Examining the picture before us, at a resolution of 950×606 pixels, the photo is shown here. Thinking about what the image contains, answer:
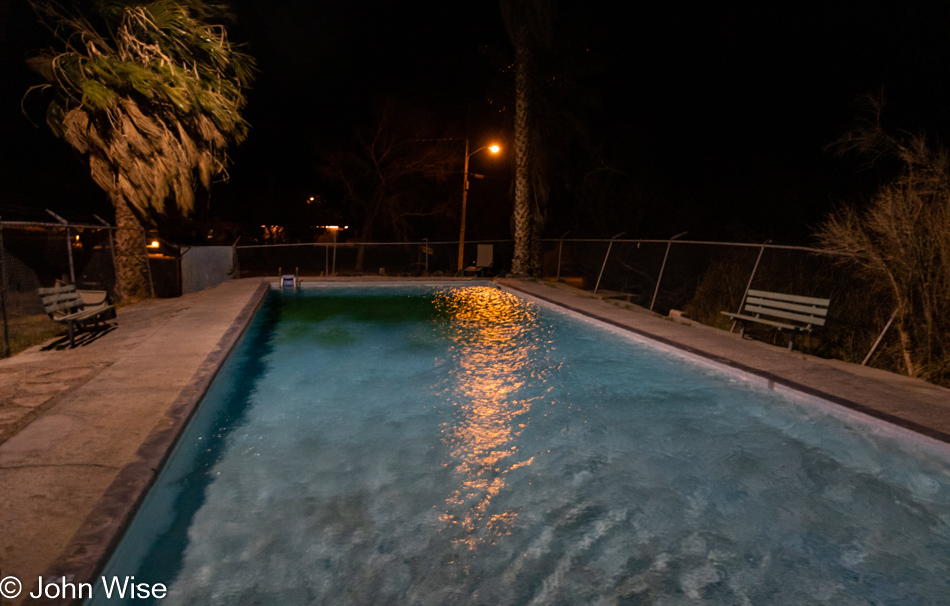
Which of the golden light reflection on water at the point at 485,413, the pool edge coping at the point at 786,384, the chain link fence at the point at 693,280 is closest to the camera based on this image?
the golden light reflection on water at the point at 485,413

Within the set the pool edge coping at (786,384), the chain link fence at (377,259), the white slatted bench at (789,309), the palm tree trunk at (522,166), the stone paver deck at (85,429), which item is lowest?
the chain link fence at (377,259)

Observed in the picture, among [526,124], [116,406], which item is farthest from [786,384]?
[526,124]

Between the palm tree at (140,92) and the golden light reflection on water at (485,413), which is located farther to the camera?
the palm tree at (140,92)

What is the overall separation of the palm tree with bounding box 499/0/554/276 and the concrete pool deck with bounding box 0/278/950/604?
10369 millimetres

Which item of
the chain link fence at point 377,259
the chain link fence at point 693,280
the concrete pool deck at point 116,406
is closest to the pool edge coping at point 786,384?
the concrete pool deck at point 116,406

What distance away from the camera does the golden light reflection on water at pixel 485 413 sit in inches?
173

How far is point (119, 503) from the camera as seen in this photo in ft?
12.0

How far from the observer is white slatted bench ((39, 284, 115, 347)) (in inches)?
326

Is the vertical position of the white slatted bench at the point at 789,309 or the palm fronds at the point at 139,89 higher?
the palm fronds at the point at 139,89

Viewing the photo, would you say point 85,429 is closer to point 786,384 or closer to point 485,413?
point 485,413

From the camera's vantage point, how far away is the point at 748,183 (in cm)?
2773

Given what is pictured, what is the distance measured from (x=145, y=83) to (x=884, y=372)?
14730mm

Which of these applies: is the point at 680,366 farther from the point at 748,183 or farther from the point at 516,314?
the point at 748,183

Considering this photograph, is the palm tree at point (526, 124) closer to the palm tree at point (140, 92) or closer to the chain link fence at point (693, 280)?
the chain link fence at point (693, 280)
